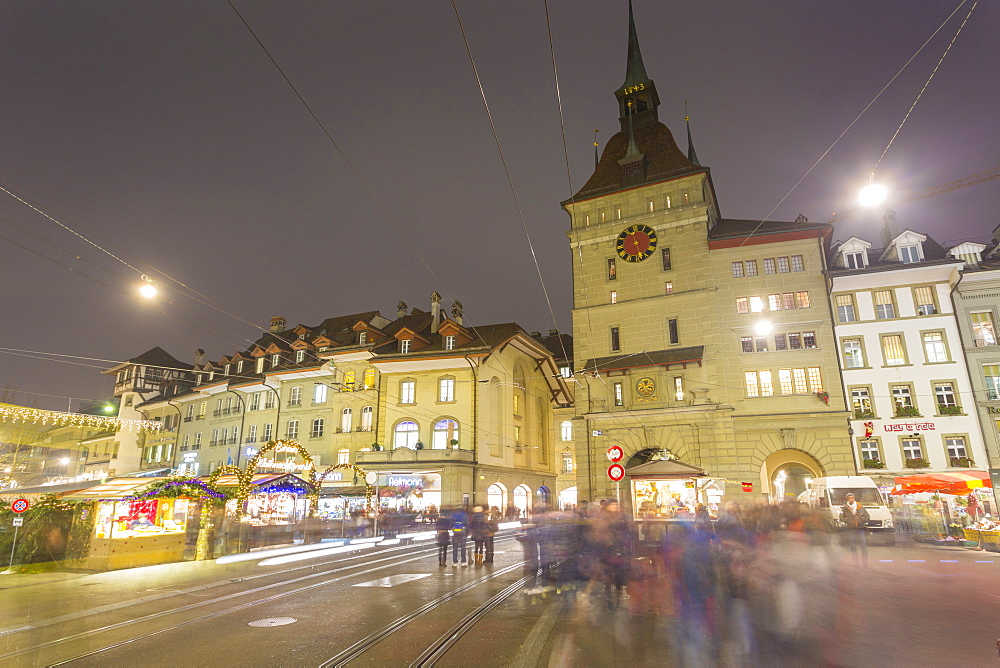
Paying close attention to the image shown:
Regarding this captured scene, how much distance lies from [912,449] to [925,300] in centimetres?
772

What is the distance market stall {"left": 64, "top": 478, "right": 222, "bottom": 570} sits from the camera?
17.2 meters

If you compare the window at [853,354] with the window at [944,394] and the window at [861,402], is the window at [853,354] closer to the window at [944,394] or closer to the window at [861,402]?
the window at [861,402]

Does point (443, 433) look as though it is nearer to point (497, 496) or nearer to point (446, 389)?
point (446, 389)

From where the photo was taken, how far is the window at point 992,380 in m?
28.2

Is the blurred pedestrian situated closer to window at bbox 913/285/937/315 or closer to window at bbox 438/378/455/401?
window at bbox 913/285/937/315

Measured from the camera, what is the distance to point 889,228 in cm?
3403

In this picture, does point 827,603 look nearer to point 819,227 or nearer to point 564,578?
point 564,578

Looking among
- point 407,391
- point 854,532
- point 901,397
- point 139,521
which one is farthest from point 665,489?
point 407,391

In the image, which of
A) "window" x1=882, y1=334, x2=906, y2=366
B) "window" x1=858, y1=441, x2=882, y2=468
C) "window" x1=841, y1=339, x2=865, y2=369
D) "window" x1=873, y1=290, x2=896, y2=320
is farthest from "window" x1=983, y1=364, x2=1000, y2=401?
"window" x1=858, y1=441, x2=882, y2=468

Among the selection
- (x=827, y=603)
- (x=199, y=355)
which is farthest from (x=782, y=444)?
(x=199, y=355)

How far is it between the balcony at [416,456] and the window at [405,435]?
4.93 feet

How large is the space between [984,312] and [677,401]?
15390 millimetres

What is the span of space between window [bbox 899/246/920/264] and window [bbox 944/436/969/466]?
923 centimetres

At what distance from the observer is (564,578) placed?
41.6 feet
